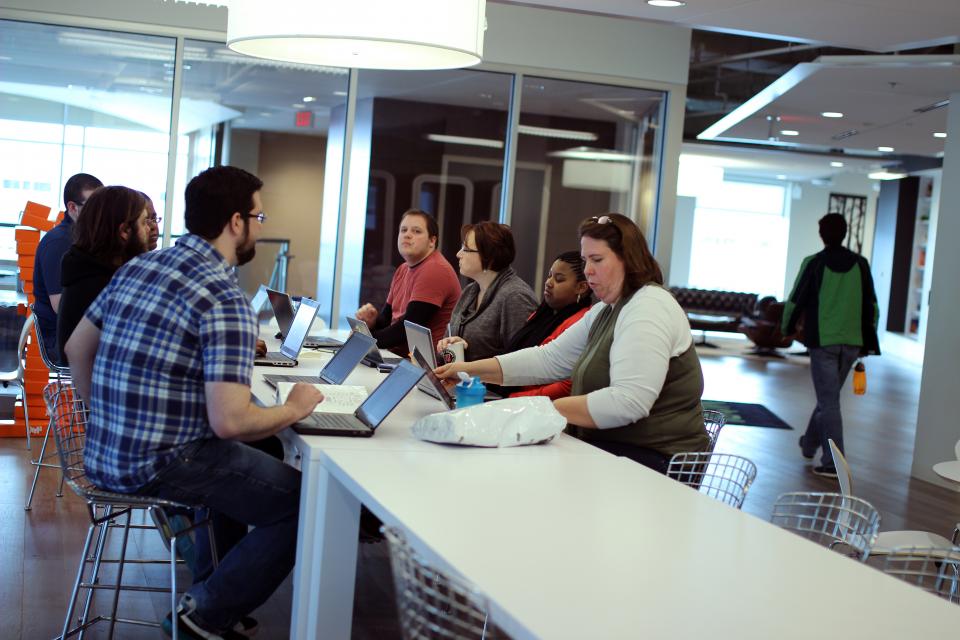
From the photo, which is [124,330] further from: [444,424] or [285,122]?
[285,122]

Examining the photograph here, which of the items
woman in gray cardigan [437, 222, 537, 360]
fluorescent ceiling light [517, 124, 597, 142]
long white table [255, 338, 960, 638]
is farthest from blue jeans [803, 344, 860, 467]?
long white table [255, 338, 960, 638]

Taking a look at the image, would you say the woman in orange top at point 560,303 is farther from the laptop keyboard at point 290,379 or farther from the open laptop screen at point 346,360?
the laptop keyboard at point 290,379

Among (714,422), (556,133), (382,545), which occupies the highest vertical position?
(556,133)

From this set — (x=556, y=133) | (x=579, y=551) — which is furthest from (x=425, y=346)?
(x=556, y=133)

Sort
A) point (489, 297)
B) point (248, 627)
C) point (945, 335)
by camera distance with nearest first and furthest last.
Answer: point (248, 627), point (489, 297), point (945, 335)

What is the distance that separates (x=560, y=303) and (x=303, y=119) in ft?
11.5

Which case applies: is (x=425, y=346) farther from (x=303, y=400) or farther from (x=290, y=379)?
(x=303, y=400)

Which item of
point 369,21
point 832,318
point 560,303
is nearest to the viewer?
point 369,21

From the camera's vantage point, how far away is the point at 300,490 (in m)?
2.97

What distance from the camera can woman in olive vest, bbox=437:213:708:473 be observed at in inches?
130

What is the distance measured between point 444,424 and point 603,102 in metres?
5.26

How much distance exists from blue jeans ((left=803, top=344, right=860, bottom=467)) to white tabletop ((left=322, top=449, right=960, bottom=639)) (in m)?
4.59

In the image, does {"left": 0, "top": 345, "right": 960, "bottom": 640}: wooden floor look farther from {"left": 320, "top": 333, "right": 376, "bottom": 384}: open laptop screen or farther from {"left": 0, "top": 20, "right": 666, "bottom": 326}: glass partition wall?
{"left": 0, "top": 20, "right": 666, "bottom": 326}: glass partition wall

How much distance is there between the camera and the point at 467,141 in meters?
7.60
